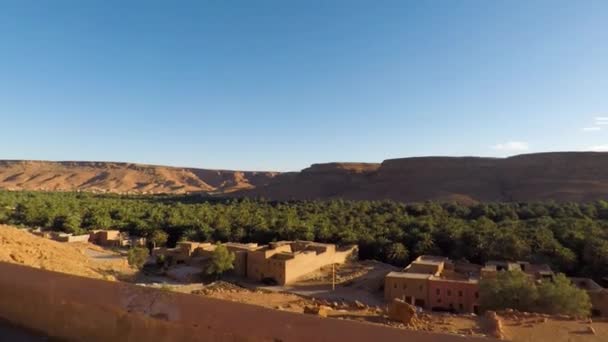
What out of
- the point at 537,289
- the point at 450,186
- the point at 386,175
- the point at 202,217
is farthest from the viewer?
the point at 386,175

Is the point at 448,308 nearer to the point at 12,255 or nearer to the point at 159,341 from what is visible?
the point at 12,255

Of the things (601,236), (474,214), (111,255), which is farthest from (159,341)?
(474,214)

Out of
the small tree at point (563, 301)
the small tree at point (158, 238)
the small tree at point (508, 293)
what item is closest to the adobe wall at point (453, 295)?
the small tree at point (508, 293)

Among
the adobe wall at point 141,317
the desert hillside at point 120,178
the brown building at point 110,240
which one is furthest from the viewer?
the desert hillside at point 120,178

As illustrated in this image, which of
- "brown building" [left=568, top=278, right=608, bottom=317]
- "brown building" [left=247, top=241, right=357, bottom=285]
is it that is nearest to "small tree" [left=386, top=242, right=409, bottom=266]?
"brown building" [left=247, top=241, right=357, bottom=285]

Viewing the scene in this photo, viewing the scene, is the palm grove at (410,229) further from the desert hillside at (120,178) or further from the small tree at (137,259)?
the desert hillside at (120,178)

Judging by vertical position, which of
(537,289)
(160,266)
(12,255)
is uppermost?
(12,255)
